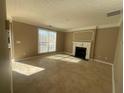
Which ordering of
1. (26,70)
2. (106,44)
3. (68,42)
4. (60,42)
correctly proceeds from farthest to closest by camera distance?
(60,42), (68,42), (106,44), (26,70)

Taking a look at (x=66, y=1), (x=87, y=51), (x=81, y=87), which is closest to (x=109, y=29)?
(x=87, y=51)

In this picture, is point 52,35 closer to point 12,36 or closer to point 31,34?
point 31,34

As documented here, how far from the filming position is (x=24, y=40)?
176 inches

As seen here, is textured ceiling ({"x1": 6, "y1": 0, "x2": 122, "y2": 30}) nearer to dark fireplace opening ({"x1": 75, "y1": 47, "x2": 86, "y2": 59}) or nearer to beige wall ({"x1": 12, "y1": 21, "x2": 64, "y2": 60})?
beige wall ({"x1": 12, "y1": 21, "x2": 64, "y2": 60})

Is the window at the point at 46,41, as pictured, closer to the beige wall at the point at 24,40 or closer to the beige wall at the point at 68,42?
the beige wall at the point at 24,40

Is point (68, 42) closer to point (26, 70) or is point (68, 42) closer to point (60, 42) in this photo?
point (60, 42)

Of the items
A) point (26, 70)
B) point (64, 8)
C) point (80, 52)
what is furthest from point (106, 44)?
point (26, 70)

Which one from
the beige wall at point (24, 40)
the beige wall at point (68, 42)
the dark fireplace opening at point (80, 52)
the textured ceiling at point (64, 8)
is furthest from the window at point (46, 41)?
the textured ceiling at point (64, 8)

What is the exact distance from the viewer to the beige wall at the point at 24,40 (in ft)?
13.4

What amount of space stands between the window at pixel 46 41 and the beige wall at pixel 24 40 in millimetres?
377

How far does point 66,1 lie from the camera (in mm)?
2025

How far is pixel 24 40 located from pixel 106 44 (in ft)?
16.1

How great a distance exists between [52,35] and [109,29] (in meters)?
4.10

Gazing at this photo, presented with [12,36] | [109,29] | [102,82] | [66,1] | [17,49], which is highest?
[66,1]
